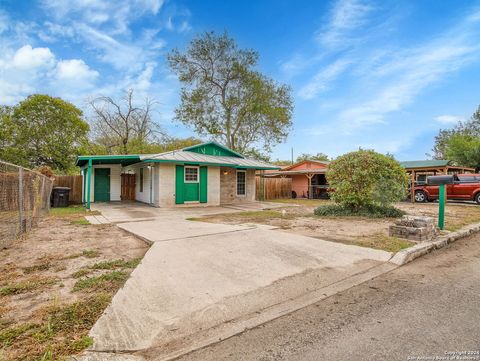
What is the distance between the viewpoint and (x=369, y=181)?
31.7 feet

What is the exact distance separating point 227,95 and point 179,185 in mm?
15608

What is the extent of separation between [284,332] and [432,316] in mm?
1575

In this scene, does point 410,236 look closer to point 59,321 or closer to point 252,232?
point 252,232

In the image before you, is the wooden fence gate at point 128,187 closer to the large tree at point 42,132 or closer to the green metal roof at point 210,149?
the green metal roof at point 210,149

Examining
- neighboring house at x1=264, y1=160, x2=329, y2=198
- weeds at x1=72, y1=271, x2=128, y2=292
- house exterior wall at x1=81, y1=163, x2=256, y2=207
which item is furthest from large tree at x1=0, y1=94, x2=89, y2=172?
weeds at x1=72, y1=271, x2=128, y2=292

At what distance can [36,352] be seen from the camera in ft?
6.42

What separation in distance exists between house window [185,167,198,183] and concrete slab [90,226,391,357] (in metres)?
8.61

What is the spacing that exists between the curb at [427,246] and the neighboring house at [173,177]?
407 inches

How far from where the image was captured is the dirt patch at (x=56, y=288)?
6.90 ft

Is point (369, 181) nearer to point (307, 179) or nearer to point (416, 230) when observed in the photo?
point (416, 230)

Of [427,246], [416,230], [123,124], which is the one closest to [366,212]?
[416,230]

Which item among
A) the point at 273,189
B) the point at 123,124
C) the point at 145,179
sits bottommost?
the point at 273,189

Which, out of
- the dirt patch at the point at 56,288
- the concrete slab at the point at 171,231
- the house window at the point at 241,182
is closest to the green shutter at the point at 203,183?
the house window at the point at 241,182

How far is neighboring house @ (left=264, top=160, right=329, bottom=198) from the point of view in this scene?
2217 centimetres
